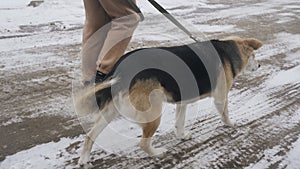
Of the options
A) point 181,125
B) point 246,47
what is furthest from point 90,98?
point 246,47

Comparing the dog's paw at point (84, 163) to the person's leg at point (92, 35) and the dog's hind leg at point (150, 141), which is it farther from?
the person's leg at point (92, 35)

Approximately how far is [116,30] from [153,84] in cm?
86

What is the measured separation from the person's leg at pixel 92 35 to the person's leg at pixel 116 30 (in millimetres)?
146

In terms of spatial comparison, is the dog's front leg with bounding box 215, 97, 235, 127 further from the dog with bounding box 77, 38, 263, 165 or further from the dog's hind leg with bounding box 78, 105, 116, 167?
the dog's hind leg with bounding box 78, 105, 116, 167

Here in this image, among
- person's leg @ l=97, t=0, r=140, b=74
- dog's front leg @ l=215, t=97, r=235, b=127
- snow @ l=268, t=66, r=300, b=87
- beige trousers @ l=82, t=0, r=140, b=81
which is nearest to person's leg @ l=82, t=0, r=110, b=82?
beige trousers @ l=82, t=0, r=140, b=81

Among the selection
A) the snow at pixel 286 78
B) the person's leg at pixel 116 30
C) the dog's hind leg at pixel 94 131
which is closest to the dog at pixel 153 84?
the dog's hind leg at pixel 94 131

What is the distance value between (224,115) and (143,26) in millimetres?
5087

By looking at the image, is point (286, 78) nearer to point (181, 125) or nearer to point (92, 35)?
point (181, 125)

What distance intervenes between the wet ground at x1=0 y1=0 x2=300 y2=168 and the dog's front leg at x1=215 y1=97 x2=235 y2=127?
0.09m

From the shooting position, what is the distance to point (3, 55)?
597 centimetres

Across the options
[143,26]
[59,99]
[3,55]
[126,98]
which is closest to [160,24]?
[143,26]

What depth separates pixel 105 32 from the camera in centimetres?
381

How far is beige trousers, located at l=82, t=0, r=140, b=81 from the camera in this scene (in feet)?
11.6

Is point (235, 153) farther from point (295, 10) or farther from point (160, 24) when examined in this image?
point (295, 10)
